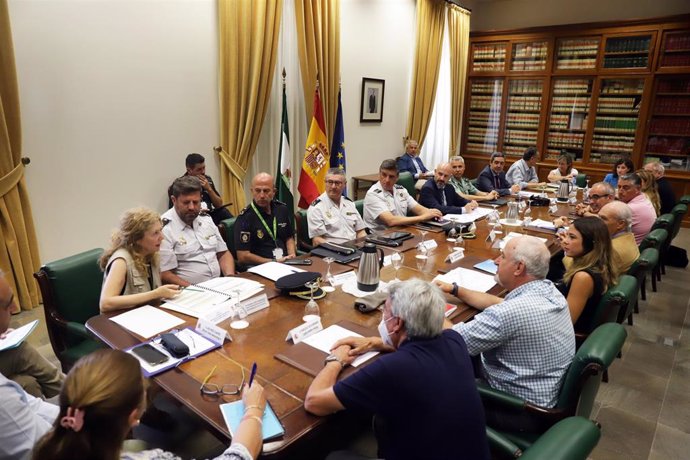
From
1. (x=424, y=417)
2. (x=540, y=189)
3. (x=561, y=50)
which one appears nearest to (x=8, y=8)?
(x=424, y=417)

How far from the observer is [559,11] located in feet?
25.5

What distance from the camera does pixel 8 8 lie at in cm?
313

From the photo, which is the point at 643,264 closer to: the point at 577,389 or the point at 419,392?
the point at 577,389

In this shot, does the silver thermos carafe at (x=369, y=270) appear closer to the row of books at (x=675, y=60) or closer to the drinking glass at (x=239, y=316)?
the drinking glass at (x=239, y=316)

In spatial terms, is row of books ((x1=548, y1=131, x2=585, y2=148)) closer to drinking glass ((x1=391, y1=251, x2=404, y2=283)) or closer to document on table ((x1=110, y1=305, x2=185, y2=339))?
drinking glass ((x1=391, y1=251, x2=404, y2=283))

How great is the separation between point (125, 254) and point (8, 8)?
230cm

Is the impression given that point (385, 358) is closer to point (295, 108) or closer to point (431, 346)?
point (431, 346)

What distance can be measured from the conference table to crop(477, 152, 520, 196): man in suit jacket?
10.7ft

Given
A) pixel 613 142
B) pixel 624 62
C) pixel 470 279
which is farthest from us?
pixel 613 142

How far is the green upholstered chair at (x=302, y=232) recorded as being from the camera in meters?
3.54

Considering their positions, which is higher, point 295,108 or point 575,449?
point 295,108

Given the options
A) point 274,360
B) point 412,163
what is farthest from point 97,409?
point 412,163

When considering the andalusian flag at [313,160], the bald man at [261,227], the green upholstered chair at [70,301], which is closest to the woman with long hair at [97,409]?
the green upholstered chair at [70,301]

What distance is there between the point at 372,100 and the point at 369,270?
4.85m
